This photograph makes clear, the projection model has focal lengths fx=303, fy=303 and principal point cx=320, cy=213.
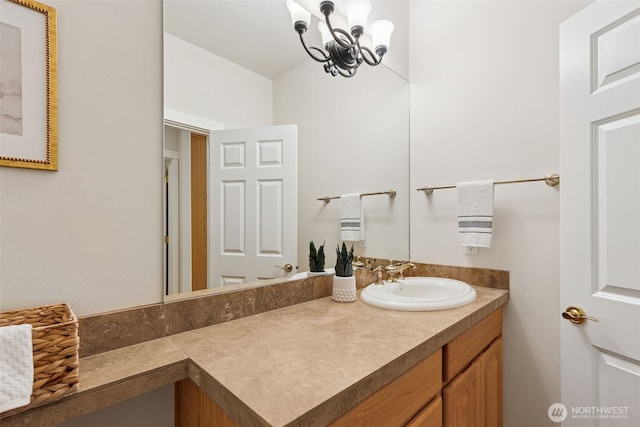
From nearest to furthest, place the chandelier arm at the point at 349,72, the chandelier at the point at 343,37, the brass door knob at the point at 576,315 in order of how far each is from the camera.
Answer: the brass door knob at the point at 576,315 → the chandelier at the point at 343,37 → the chandelier arm at the point at 349,72

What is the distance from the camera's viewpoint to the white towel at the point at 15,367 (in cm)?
52

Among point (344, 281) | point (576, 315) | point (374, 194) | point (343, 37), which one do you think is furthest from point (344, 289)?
point (343, 37)

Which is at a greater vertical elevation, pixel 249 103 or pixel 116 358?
pixel 249 103

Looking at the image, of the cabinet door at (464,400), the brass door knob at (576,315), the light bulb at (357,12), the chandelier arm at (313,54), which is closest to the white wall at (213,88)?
the chandelier arm at (313,54)

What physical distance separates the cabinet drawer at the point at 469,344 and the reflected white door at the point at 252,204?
2.21 ft

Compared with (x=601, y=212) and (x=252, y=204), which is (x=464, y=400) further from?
(x=252, y=204)

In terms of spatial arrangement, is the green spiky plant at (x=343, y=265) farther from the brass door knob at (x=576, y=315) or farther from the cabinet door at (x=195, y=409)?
the brass door knob at (x=576, y=315)

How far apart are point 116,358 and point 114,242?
30cm

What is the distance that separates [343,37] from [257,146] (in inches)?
28.3

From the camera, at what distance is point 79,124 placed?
779mm

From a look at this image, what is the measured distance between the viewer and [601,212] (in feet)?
3.44

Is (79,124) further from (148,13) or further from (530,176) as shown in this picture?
(530,176)

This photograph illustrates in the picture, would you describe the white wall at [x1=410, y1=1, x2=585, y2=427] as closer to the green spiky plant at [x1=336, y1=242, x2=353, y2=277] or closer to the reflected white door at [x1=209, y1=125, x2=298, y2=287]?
the green spiky plant at [x1=336, y1=242, x2=353, y2=277]

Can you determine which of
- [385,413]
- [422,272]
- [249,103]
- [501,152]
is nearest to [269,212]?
[249,103]
